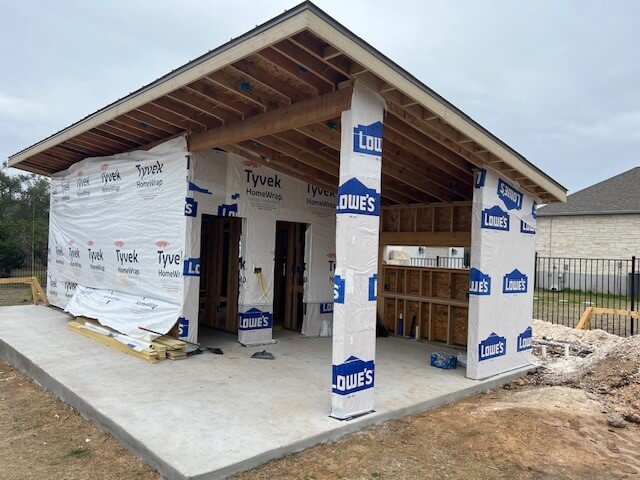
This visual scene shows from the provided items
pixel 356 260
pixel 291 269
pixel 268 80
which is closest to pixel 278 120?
pixel 268 80

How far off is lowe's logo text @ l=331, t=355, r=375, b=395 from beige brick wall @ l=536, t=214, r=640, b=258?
66.6 ft

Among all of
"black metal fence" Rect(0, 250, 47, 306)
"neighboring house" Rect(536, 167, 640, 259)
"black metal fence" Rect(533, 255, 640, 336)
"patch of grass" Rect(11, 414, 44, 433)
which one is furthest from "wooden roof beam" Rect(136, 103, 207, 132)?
"neighboring house" Rect(536, 167, 640, 259)

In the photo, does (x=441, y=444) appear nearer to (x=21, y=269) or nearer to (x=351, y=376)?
(x=351, y=376)

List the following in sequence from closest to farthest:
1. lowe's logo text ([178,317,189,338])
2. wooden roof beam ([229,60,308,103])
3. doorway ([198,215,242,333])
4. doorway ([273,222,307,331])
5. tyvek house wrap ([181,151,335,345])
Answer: wooden roof beam ([229,60,308,103])
lowe's logo text ([178,317,189,338])
tyvek house wrap ([181,151,335,345])
doorway ([198,215,242,333])
doorway ([273,222,307,331])

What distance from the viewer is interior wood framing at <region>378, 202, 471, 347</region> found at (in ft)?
28.5

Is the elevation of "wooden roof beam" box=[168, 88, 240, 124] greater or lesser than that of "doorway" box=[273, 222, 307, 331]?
greater

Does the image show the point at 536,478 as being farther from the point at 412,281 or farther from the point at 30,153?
the point at 30,153

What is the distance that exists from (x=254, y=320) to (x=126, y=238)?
2777mm

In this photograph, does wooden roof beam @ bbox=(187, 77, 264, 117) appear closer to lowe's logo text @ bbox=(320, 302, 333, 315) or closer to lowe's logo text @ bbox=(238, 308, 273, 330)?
lowe's logo text @ bbox=(238, 308, 273, 330)

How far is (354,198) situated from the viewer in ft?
15.6

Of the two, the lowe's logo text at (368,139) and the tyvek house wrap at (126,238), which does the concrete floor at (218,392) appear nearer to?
the tyvek house wrap at (126,238)

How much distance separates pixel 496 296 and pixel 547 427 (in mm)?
2055

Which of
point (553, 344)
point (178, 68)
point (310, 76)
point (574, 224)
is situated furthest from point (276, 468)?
point (574, 224)

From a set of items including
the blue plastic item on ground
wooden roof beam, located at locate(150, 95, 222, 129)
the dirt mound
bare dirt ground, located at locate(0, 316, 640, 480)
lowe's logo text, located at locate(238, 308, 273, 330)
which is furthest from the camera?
lowe's logo text, located at locate(238, 308, 273, 330)
